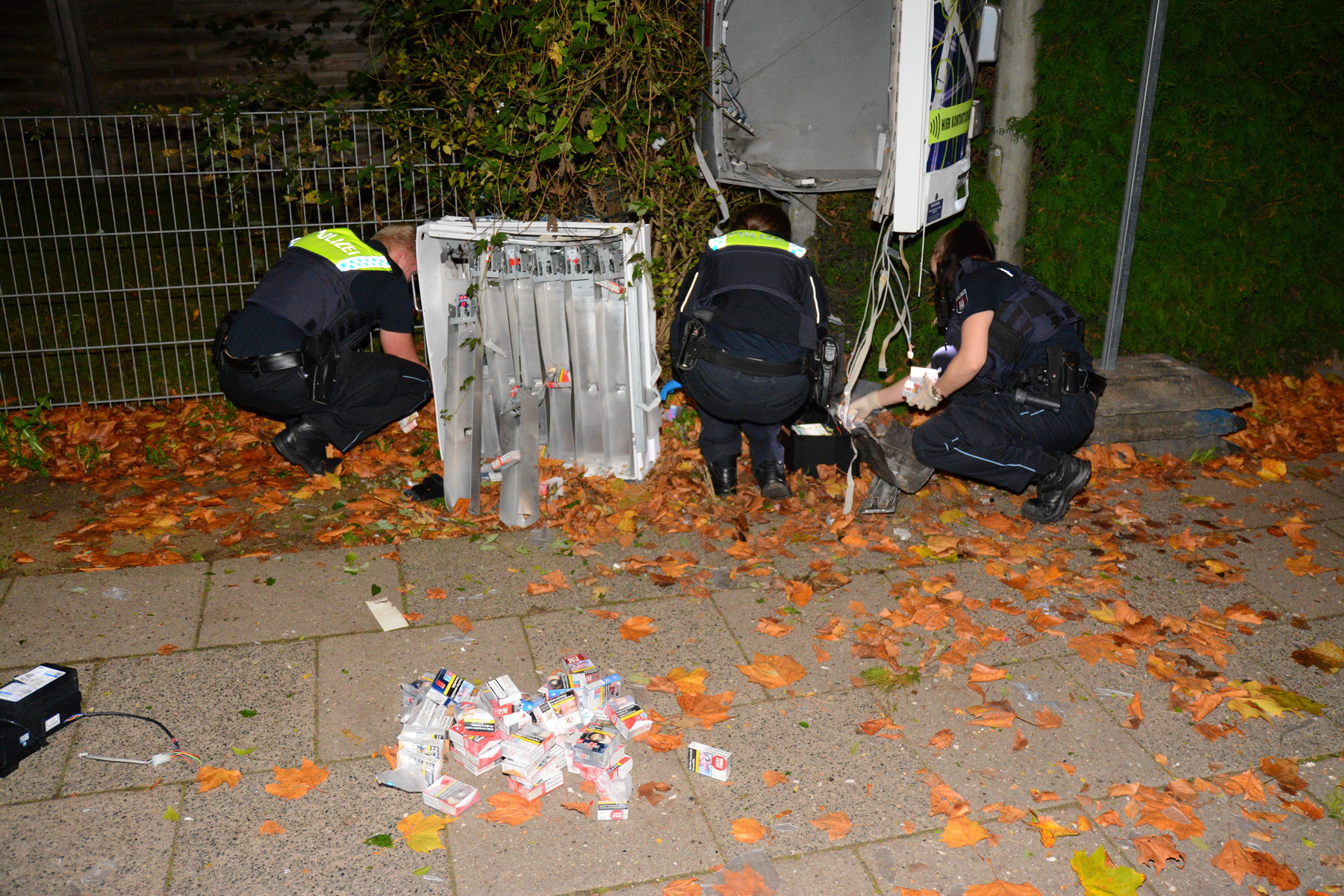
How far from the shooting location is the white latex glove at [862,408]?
4.89 meters

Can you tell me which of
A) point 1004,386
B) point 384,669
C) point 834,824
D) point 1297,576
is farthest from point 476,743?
point 1297,576

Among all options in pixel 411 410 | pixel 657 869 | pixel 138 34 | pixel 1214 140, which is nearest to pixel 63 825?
pixel 657 869

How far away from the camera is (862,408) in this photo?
4.93 meters

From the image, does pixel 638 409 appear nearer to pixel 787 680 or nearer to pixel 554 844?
pixel 787 680

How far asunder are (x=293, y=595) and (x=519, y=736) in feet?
4.78

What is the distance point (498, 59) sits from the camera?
4633 millimetres

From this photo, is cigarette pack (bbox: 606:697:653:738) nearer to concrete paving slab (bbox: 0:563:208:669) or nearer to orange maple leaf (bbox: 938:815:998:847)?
orange maple leaf (bbox: 938:815:998:847)

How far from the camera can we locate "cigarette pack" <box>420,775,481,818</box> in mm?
2984

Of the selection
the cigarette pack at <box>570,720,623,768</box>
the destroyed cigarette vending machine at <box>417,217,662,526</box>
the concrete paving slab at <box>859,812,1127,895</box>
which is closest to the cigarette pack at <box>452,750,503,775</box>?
the cigarette pack at <box>570,720,623,768</box>

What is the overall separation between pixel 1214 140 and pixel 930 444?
2.85m

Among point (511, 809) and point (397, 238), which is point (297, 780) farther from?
point (397, 238)

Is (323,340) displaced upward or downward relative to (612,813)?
upward

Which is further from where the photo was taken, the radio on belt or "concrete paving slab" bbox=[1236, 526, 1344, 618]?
"concrete paving slab" bbox=[1236, 526, 1344, 618]

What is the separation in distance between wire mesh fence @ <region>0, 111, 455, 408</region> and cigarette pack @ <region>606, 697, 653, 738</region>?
2.95 metres
